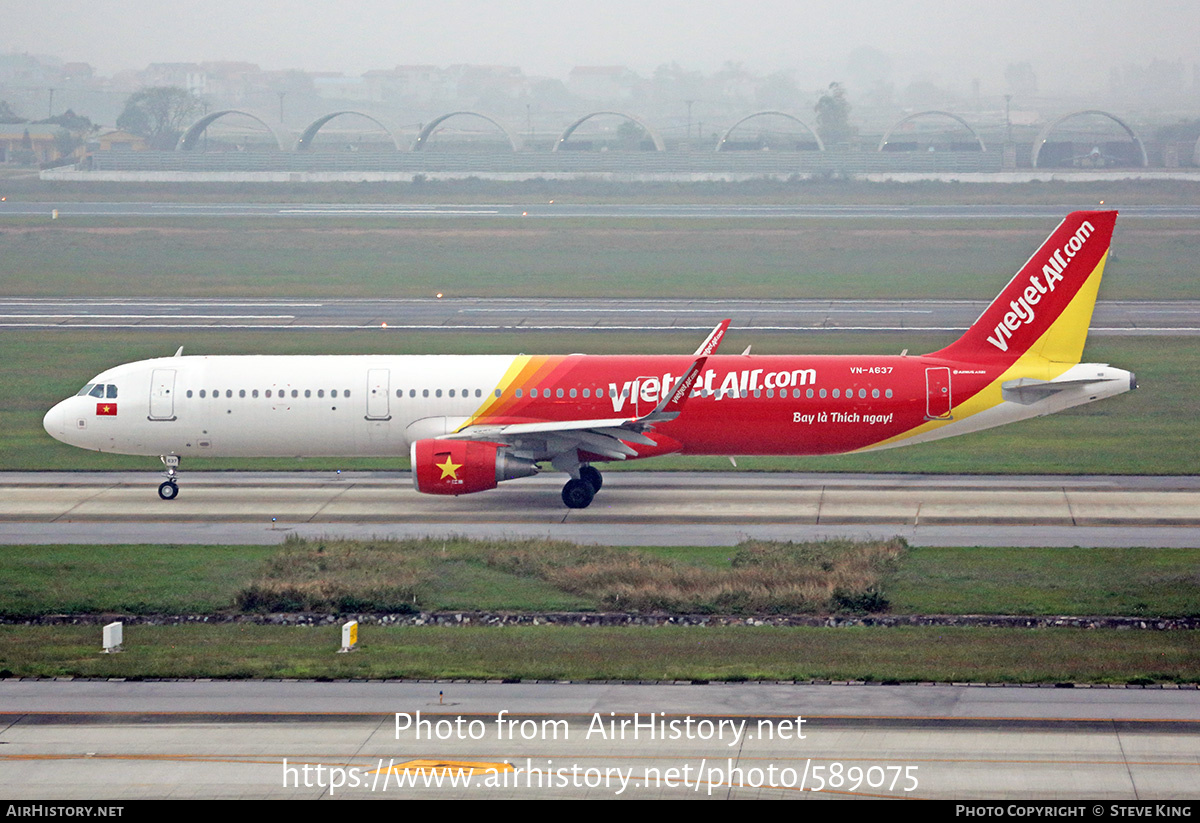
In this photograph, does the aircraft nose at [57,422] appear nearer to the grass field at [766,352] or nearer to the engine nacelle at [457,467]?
the grass field at [766,352]

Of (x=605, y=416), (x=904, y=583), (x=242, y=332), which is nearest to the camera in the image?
(x=904, y=583)

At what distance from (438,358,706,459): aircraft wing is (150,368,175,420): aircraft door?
861 centimetres

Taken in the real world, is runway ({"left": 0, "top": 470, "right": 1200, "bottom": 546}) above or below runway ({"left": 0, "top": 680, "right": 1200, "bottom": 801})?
above

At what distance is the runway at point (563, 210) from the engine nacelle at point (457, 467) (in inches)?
3519

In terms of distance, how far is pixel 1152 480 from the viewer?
43062 millimetres

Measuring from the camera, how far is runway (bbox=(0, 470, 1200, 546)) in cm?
3756

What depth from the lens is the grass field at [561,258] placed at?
9031cm

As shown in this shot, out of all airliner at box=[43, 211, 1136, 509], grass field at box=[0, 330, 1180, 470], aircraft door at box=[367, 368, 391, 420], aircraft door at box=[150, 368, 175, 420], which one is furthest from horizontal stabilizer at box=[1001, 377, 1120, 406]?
aircraft door at box=[150, 368, 175, 420]

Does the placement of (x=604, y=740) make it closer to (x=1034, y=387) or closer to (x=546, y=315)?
(x=1034, y=387)

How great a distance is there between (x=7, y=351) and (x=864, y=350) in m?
41.7

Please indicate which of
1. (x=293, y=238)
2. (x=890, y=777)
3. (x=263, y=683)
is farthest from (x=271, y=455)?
(x=293, y=238)

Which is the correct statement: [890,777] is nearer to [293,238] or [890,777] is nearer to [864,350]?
[864,350]

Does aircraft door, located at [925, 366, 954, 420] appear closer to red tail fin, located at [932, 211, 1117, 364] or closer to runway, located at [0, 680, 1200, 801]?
red tail fin, located at [932, 211, 1117, 364]

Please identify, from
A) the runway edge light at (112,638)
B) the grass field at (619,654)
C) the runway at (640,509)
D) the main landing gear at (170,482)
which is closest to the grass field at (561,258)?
the runway at (640,509)
